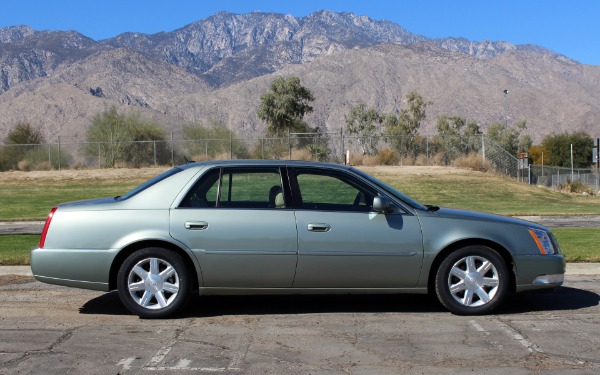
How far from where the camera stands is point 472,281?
309 inches

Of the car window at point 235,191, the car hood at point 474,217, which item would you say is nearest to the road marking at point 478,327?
the car hood at point 474,217

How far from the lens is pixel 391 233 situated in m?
7.79

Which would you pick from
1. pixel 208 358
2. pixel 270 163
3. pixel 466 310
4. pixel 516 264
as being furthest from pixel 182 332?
pixel 516 264

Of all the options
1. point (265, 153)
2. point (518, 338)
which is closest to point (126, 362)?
point (518, 338)

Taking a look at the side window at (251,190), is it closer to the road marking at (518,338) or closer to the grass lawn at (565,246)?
the road marking at (518,338)

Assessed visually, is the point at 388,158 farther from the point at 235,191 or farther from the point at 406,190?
the point at 235,191

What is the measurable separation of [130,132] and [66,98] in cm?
6978

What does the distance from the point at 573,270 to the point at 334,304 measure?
4.21 m

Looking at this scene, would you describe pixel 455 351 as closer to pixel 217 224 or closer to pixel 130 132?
pixel 217 224

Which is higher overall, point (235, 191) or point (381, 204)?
point (235, 191)

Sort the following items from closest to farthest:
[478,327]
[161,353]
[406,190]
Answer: [161,353]
[478,327]
[406,190]

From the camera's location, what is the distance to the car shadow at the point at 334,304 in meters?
8.25

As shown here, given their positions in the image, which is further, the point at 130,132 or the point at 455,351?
the point at 130,132

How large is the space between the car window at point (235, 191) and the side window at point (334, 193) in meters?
0.26
